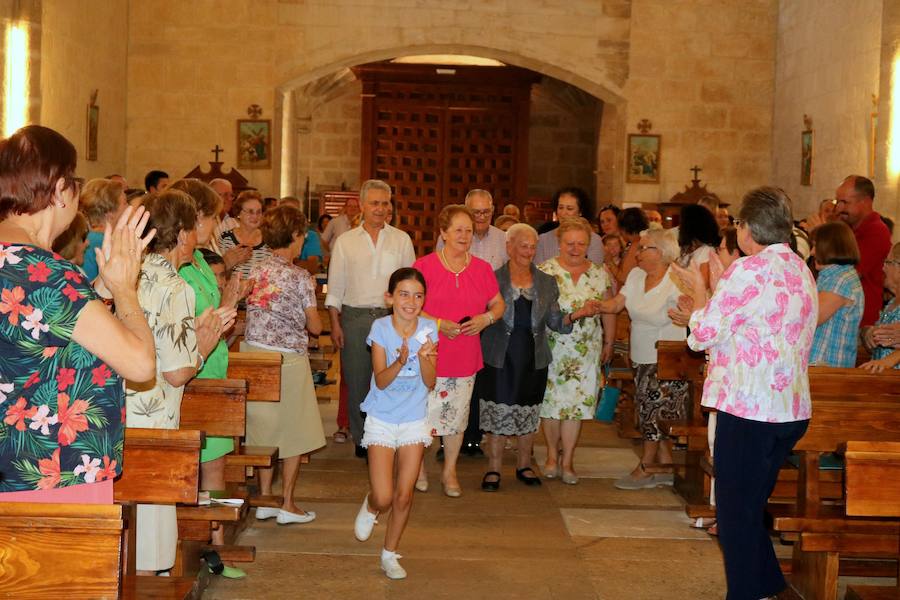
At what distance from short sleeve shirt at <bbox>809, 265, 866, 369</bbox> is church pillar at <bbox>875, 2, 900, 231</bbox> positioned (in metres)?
5.02

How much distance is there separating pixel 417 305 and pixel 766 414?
1.66 meters

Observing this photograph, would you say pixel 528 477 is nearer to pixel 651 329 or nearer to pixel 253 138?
pixel 651 329

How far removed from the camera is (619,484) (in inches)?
267

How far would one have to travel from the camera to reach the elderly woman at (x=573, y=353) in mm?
6852

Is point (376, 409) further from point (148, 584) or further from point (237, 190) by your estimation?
point (237, 190)

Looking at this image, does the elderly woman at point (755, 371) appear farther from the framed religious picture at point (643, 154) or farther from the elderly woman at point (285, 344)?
the framed religious picture at point (643, 154)

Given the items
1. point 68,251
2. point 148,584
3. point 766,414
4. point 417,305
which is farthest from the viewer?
point 417,305

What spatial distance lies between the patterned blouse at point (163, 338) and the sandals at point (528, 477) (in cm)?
310

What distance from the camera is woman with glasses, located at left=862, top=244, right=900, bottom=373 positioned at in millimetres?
5406

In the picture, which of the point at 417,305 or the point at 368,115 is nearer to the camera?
the point at 417,305

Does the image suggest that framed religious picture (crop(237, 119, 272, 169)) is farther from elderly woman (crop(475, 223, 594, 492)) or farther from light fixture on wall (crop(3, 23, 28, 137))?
elderly woman (crop(475, 223, 594, 492))

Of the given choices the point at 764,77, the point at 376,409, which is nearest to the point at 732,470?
the point at 376,409

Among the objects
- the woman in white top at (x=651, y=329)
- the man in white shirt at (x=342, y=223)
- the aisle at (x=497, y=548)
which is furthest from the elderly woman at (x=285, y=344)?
the man in white shirt at (x=342, y=223)

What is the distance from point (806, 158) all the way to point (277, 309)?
943 cm
